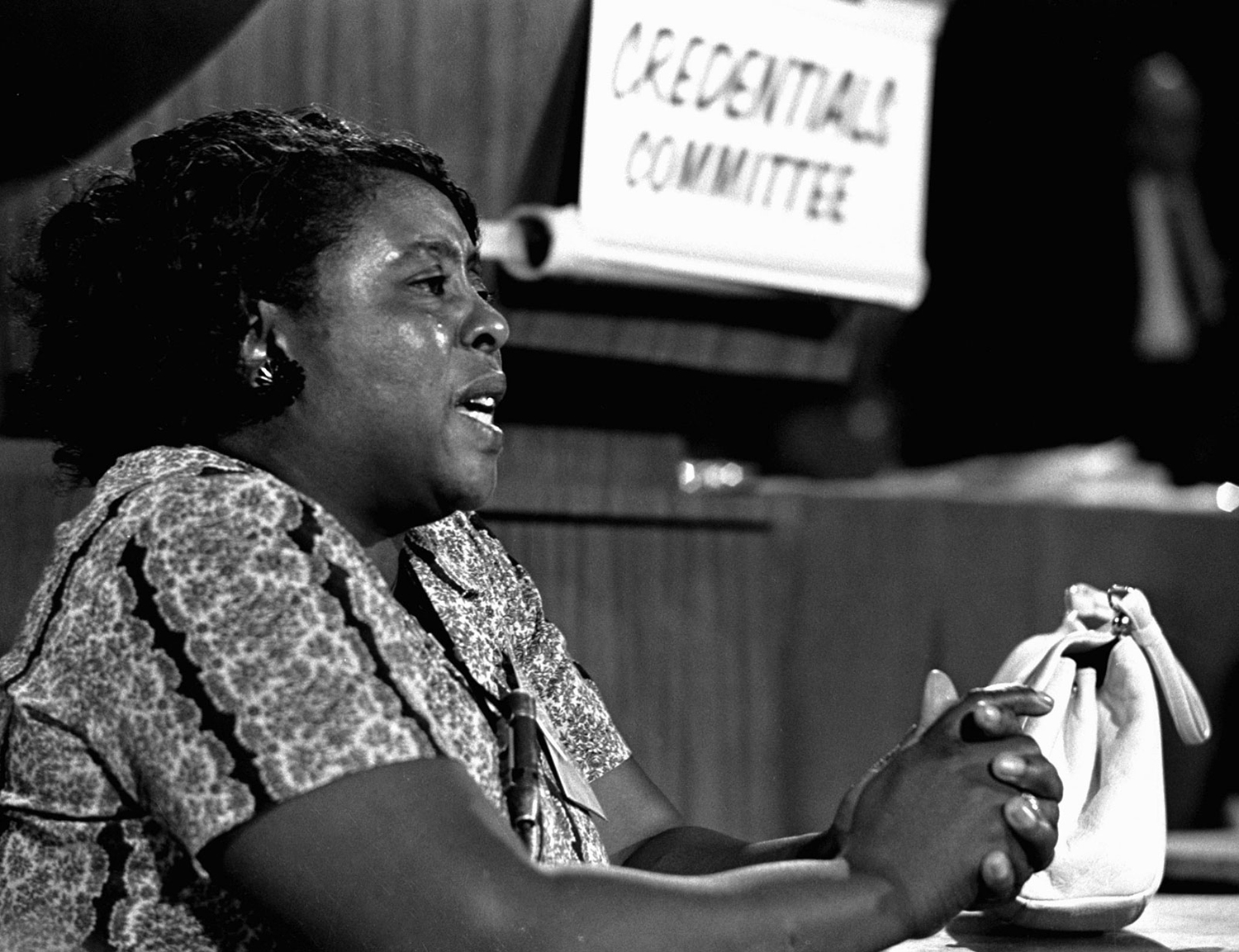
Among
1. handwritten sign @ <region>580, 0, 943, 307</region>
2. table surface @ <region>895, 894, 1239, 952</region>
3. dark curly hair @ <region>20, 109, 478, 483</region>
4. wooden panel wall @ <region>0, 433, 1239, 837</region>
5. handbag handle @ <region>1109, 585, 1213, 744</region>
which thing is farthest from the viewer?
wooden panel wall @ <region>0, 433, 1239, 837</region>

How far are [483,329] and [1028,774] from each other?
1.88 feet

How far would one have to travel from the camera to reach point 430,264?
1.42 meters

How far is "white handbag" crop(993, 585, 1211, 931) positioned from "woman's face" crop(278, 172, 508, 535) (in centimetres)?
59

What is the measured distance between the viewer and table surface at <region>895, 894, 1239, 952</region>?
1.49 m

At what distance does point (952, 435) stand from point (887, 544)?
180 cm

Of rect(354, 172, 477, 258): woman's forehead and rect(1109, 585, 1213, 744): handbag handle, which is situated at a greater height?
rect(354, 172, 477, 258): woman's forehead

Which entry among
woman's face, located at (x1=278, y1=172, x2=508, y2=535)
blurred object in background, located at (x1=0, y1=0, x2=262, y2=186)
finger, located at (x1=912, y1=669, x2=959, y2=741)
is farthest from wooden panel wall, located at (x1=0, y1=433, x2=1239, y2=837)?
finger, located at (x1=912, y1=669, x2=959, y2=741)

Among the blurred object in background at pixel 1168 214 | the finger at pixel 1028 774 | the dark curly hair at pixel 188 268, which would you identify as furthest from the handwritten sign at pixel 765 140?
the blurred object in background at pixel 1168 214

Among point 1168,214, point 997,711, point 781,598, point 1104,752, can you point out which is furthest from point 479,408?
point 1168,214

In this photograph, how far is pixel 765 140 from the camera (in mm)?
2293

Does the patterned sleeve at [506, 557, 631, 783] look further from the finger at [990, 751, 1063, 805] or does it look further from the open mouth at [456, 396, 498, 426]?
the finger at [990, 751, 1063, 805]

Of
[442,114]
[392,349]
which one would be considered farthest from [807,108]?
[392,349]

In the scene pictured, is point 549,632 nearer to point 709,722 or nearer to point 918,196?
point 709,722

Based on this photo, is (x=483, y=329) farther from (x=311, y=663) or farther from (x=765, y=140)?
(x=765, y=140)
